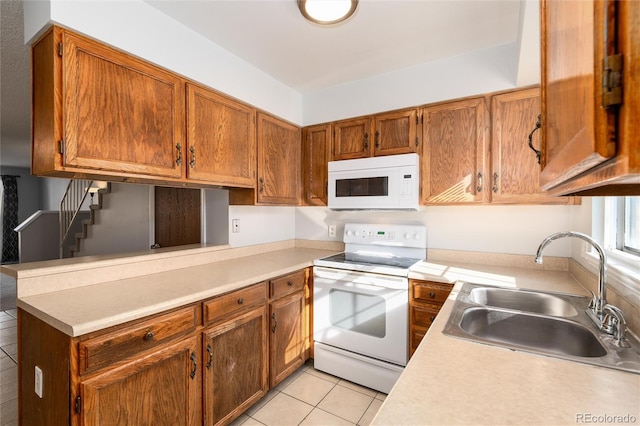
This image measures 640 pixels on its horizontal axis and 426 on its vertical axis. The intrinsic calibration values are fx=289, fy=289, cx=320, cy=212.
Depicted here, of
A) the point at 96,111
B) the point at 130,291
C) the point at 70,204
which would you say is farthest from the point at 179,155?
the point at 70,204

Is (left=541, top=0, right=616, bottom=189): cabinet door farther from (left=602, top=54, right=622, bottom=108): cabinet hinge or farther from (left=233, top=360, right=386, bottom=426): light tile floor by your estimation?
(left=233, top=360, right=386, bottom=426): light tile floor

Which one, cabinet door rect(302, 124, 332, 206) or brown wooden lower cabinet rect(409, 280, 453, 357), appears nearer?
brown wooden lower cabinet rect(409, 280, 453, 357)

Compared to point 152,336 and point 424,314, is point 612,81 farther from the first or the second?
point 424,314

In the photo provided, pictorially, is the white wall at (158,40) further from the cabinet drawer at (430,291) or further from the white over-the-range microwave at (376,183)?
the cabinet drawer at (430,291)

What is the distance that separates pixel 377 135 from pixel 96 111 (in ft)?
6.09

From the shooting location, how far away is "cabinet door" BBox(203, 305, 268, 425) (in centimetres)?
156

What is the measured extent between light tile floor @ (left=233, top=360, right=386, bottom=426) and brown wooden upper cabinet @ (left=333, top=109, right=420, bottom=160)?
181 centimetres

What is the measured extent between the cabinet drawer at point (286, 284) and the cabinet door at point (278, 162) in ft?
2.15

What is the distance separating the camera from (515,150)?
6.33 ft

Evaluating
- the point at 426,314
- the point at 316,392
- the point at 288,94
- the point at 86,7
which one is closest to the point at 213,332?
the point at 316,392

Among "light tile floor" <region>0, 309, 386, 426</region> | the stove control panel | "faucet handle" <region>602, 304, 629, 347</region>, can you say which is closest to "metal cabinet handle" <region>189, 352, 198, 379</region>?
"light tile floor" <region>0, 309, 386, 426</region>

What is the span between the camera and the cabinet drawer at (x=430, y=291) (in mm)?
1840

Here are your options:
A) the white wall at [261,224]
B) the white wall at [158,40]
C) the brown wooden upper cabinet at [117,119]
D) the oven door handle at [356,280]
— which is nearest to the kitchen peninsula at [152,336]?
the oven door handle at [356,280]

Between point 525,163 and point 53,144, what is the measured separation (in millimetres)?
2624
